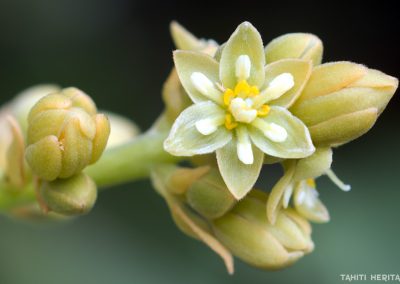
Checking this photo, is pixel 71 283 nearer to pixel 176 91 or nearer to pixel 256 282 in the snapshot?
pixel 256 282

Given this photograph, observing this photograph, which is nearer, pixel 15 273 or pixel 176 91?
pixel 176 91

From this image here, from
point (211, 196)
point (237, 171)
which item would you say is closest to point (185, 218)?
point (211, 196)

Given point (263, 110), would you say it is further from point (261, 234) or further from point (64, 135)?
point (64, 135)

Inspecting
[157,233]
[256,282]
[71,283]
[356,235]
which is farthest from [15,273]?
[356,235]

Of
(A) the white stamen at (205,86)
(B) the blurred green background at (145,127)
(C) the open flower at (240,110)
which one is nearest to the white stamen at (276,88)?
(C) the open flower at (240,110)

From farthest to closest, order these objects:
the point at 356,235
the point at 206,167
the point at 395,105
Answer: the point at 395,105
the point at 356,235
the point at 206,167

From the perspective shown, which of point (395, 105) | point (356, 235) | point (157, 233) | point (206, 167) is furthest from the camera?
point (395, 105)

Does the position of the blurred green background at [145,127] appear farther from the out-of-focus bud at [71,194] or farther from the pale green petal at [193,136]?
the pale green petal at [193,136]
